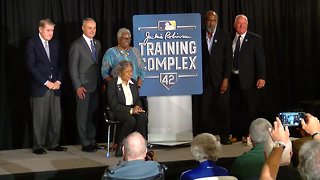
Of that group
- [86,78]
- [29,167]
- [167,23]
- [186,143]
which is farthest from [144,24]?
[29,167]

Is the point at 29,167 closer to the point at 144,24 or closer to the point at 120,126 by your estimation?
the point at 120,126

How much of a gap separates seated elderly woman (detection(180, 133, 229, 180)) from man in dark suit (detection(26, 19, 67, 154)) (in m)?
2.91

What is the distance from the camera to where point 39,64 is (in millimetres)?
5934

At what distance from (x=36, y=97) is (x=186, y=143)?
1679mm

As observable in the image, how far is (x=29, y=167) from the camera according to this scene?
5.21 m

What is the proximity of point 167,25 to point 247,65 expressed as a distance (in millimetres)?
1085

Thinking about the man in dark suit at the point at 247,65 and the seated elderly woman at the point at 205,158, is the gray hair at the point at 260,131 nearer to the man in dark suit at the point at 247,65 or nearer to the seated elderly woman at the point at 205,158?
the seated elderly woman at the point at 205,158

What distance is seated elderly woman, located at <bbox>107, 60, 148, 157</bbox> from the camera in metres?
5.63

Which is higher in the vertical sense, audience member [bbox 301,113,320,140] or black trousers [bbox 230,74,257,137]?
audience member [bbox 301,113,320,140]

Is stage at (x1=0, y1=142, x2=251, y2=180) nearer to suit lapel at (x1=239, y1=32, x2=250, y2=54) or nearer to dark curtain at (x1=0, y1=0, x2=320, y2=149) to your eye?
dark curtain at (x1=0, y1=0, x2=320, y2=149)

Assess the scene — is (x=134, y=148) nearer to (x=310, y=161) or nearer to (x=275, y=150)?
(x=275, y=150)

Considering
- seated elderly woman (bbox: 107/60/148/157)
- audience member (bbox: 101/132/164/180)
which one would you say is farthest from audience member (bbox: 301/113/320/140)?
seated elderly woman (bbox: 107/60/148/157)

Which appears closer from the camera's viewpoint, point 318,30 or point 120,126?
point 120,126

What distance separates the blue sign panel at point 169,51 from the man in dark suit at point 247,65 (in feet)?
2.02
